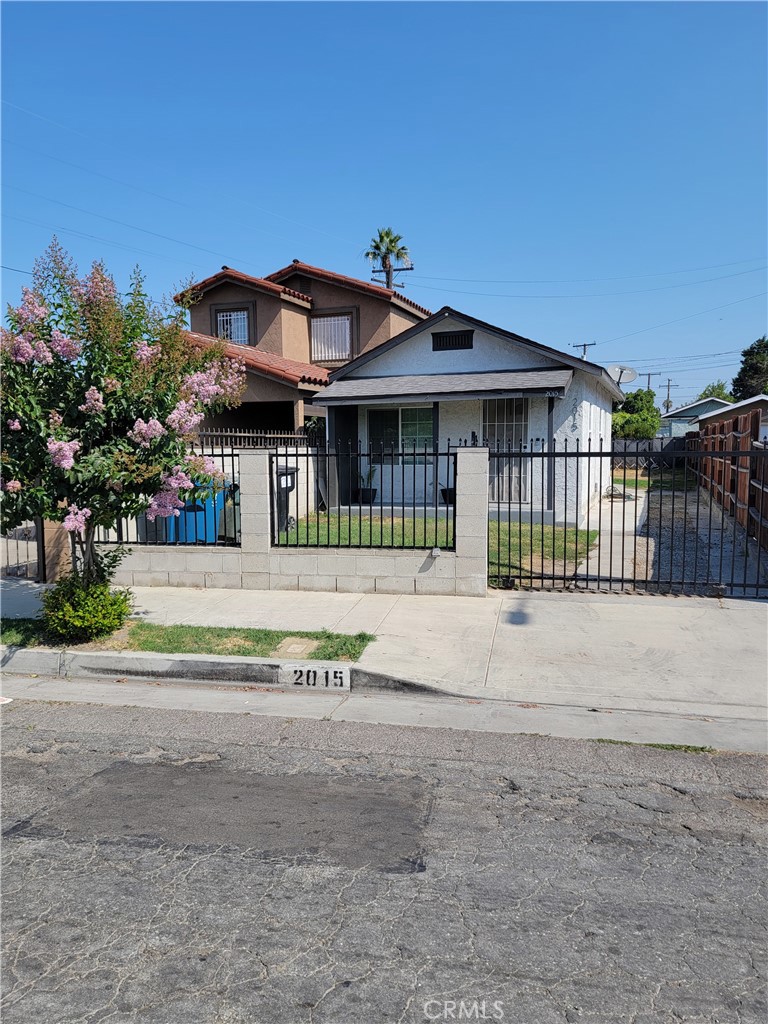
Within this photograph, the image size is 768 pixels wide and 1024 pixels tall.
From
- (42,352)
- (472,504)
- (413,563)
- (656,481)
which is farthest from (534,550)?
(656,481)

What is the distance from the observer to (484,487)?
9352mm

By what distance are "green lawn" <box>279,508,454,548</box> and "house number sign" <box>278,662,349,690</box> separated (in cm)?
334

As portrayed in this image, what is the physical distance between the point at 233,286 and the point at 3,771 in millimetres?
19964

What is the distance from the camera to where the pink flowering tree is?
677 centimetres

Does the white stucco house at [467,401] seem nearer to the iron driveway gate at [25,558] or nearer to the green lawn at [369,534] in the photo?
A: the green lawn at [369,534]

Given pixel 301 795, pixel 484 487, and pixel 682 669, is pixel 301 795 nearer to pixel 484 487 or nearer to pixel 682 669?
pixel 682 669

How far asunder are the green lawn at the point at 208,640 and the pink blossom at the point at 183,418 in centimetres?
216

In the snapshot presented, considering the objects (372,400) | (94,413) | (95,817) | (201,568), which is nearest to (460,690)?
(95,817)

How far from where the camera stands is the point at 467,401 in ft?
57.0

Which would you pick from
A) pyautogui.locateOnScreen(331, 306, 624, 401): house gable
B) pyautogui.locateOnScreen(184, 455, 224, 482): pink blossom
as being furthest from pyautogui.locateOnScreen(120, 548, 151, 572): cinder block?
pyautogui.locateOnScreen(331, 306, 624, 401): house gable

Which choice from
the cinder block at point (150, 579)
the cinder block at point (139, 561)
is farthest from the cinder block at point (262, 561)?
the cinder block at point (139, 561)

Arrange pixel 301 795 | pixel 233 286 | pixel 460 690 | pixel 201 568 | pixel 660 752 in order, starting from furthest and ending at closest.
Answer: pixel 233 286, pixel 201 568, pixel 460 690, pixel 660 752, pixel 301 795

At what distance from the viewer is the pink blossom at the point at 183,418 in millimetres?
7051

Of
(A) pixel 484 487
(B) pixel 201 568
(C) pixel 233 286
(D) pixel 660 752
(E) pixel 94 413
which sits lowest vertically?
(D) pixel 660 752
